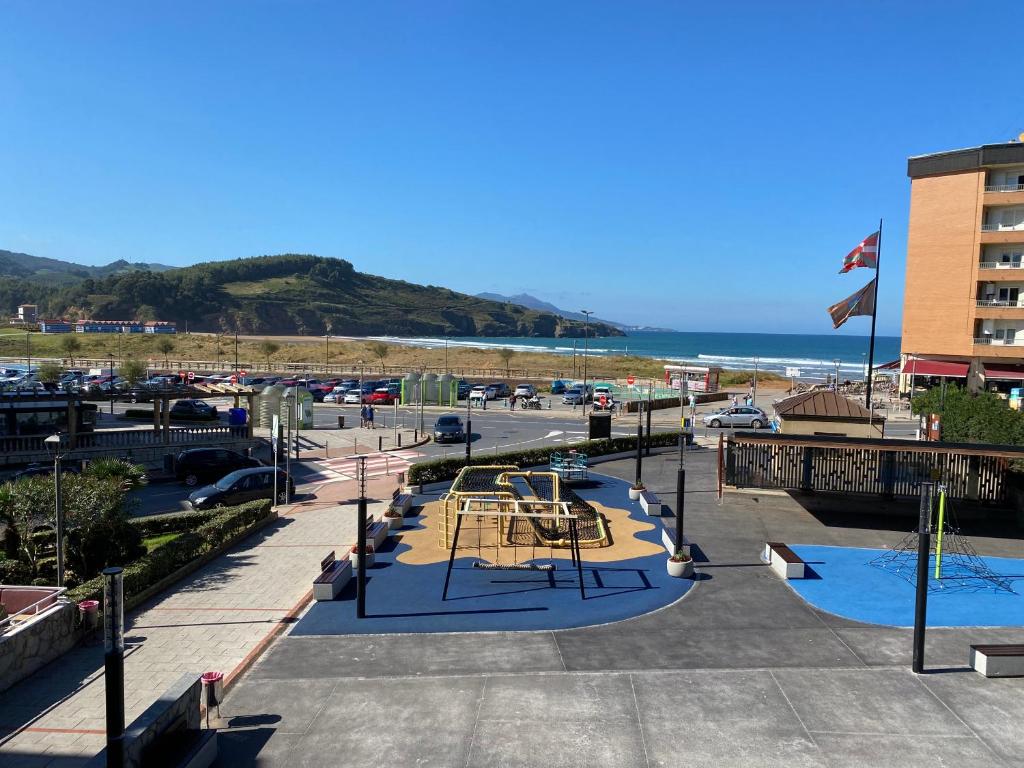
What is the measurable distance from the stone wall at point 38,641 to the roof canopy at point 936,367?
163 feet

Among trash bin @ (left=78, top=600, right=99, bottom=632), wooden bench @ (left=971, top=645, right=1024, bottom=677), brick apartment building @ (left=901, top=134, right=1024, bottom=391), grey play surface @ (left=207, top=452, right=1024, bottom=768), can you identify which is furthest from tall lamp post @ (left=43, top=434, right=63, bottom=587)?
brick apartment building @ (left=901, top=134, right=1024, bottom=391)

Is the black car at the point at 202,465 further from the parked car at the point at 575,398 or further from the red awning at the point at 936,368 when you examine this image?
the red awning at the point at 936,368

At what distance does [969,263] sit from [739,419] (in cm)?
1727

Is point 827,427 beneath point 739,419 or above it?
above

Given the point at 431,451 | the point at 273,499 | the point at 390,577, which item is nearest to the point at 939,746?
the point at 390,577

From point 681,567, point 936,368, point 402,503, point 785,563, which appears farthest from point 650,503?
point 936,368

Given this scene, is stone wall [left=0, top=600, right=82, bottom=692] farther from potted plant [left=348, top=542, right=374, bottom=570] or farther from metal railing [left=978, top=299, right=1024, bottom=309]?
metal railing [left=978, top=299, right=1024, bottom=309]

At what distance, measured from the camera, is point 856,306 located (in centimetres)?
3575

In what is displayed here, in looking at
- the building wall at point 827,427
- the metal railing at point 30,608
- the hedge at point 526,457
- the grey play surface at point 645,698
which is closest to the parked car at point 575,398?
the hedge at point 526,457

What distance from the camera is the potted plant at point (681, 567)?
16984mm

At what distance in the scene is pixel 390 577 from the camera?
17.3 m

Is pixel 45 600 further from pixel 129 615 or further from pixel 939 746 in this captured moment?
pixel 939 746

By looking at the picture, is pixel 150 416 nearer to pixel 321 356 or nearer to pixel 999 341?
pixel 999 341

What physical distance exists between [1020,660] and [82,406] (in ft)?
111
